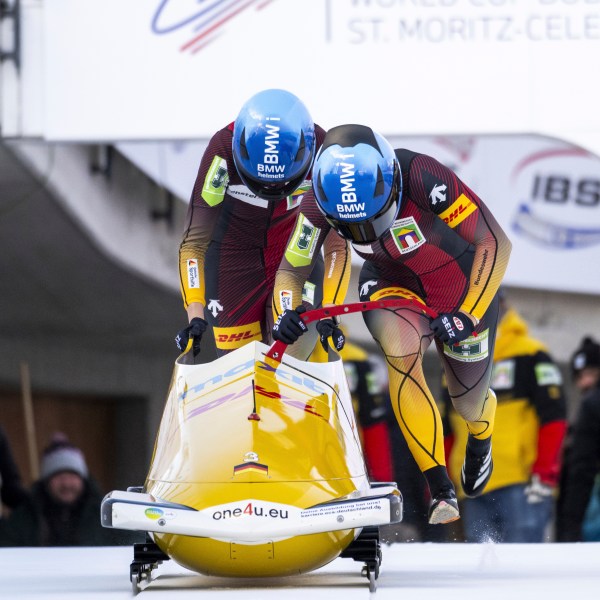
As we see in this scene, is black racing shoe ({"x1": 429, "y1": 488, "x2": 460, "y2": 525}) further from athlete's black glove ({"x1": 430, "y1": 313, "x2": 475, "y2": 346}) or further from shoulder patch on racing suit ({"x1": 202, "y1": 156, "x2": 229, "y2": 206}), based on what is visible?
shoulder patch on racing suit ({"x1": 202, "y1": 156, "x2": 229, "y2": 206})

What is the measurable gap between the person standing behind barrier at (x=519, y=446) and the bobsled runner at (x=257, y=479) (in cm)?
158

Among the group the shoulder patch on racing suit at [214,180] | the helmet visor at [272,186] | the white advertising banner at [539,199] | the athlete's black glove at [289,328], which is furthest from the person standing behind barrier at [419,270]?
the white advertising banner at [539,199]

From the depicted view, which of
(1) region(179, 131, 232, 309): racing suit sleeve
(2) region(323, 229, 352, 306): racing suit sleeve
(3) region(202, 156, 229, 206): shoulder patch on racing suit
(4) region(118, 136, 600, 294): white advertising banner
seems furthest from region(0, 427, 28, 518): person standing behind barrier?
(4) region(118, 136, 600, 294): white advertising banner

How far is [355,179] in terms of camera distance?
349 cm

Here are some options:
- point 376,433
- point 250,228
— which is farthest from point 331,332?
point 376,433

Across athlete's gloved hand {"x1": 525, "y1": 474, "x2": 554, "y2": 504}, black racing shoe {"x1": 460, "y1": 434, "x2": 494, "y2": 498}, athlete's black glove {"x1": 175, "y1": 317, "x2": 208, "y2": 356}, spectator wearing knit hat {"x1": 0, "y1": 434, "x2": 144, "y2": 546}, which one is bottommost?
spectator wearing knit hat {"x1": 0, "y1": 434, "x2": 144, "y2": 546}

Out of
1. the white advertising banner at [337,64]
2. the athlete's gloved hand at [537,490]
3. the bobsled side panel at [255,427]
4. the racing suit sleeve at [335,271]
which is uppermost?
the white advertising banner at [337,64]

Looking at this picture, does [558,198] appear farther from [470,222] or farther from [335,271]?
[470,222]

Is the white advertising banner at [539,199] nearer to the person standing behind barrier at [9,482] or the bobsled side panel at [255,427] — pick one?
the person standing behind barrier at [9,482]

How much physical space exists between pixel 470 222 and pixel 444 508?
0.81m

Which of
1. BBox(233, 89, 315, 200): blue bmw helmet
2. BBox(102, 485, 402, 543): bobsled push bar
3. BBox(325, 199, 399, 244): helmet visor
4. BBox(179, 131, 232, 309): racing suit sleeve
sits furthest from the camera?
BBox(179, 131, 232, 309): racing suit sleeve

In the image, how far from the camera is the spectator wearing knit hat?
18.1ft

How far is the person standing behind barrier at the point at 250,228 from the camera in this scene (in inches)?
148

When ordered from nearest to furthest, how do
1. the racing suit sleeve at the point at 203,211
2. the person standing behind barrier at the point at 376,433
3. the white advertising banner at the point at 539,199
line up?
the racing suit sleeve at the point at 203,211
the person standing behind barrier at the point at 376,433
the white advertising banner at the point at 539,199
